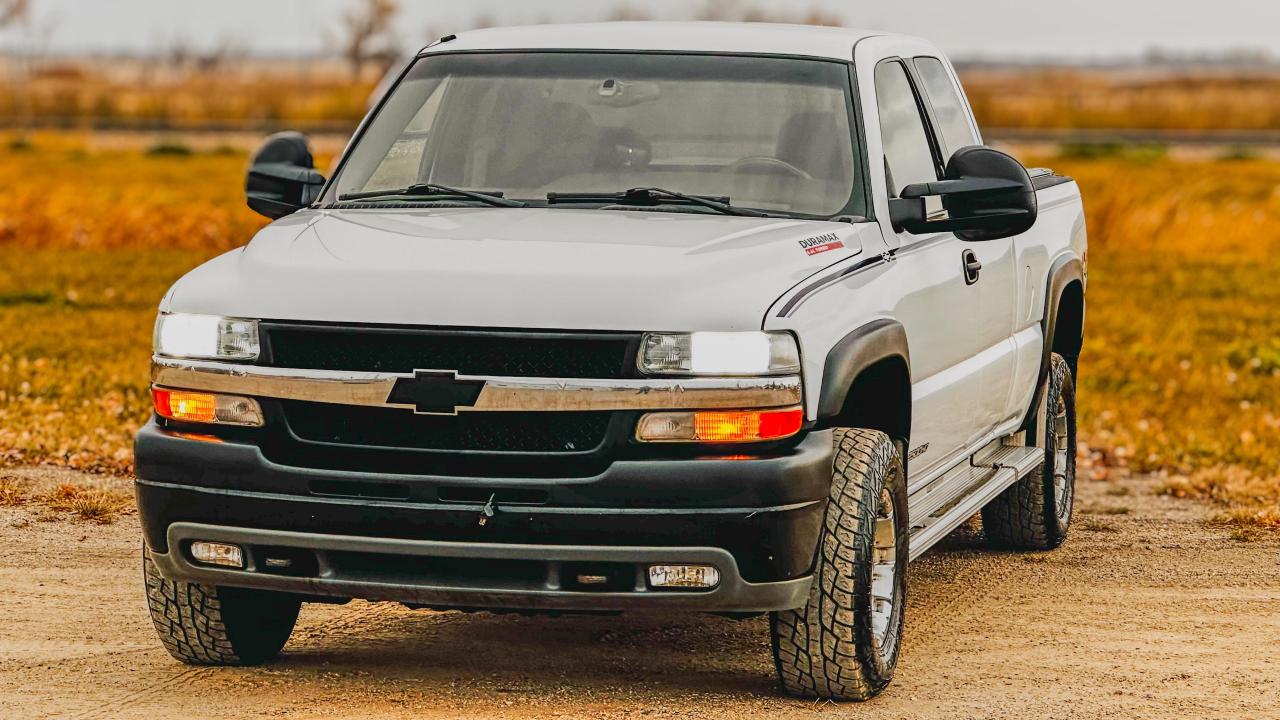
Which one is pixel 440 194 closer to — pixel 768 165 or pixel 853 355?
pixel 768 165

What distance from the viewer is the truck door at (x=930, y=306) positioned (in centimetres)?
639

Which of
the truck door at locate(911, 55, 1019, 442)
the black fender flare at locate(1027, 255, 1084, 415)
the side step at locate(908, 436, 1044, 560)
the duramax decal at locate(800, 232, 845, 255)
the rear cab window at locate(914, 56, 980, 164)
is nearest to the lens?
the duramax decal at locate(800, 232, 845, 255)

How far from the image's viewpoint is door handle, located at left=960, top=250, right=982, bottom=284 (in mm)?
7000

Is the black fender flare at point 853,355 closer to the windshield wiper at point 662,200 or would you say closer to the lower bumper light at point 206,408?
the windshield wiper at point 662,200

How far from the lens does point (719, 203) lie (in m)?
6.19

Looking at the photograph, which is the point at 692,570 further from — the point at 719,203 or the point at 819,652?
the point at 719,203

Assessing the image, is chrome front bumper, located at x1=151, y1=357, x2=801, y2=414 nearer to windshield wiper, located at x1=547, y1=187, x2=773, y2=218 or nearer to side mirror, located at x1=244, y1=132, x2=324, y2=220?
windshield wiper, located at x1=547, y1=187, x2=773, y2=218

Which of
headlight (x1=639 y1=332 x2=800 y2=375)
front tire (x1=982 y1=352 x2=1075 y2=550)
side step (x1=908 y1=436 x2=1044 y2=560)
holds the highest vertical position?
headlight (x1=639 y1=332 x2=800 y2=375)

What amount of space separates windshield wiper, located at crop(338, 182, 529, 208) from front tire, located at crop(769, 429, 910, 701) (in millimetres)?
1277

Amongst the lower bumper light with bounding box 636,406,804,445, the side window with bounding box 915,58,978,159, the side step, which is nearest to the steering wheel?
the side step

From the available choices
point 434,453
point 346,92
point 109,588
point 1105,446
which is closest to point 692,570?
point 434,453

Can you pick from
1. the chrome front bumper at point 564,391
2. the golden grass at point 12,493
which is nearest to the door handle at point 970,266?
the chrome front bumper at point 564,391

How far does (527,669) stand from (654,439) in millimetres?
1320

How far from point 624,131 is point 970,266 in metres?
1.36
